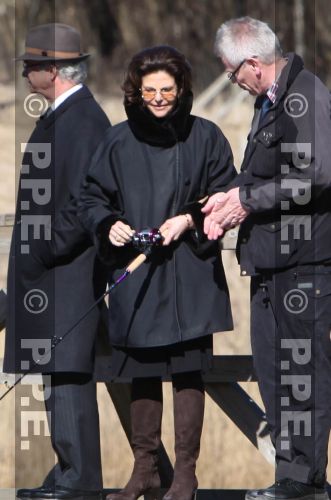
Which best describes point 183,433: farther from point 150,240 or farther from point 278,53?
point 278,53

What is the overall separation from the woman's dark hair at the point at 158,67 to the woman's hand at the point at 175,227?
392mm

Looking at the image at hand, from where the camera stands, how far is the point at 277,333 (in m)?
4.80

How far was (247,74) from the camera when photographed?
473 cm

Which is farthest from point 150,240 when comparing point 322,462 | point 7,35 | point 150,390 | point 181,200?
point 7,35

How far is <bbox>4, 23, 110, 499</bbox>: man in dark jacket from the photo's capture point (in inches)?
199

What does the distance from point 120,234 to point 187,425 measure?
2.09ft

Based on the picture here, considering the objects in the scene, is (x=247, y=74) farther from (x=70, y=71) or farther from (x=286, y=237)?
(x=70, y=71)

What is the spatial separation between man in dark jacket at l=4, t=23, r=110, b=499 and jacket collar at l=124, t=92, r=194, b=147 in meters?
0.27

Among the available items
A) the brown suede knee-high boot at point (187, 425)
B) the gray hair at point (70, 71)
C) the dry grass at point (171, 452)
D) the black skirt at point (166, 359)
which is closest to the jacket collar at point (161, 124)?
the gray hair at point (70, 71)

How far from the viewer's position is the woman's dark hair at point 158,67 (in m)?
4.76

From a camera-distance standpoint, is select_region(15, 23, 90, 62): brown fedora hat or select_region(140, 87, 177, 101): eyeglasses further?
select_region(15, 23, 90, 62): brown fedora hat

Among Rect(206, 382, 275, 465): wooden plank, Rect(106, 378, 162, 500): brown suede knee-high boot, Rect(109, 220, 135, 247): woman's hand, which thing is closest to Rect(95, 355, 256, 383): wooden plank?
Rect(206, 382, 275, 465): wooden plank

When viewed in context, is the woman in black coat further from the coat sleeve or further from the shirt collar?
the shirt collar

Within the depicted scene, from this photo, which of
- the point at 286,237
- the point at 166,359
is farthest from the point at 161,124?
the point at 166,359
